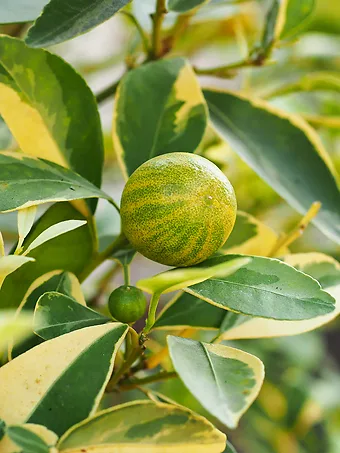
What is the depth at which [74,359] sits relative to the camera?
336 mm

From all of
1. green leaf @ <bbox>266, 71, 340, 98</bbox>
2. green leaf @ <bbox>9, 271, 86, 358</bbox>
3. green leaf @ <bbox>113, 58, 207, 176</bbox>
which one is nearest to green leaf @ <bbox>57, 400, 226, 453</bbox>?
green leaf @ <bbox>9, 271, 86, 358</bbox>

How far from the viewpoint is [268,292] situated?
1.13 ft

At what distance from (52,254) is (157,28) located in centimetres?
23

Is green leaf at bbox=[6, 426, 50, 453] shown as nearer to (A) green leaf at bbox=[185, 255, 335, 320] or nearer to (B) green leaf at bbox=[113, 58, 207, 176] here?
(A) green leaf at bbox=[185, 255, 335, 320]

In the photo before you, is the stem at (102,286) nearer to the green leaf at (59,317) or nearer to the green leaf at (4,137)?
the green leaf at (4,137)

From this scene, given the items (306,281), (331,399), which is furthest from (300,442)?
(306,281)

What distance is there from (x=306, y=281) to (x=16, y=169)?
0.69ft

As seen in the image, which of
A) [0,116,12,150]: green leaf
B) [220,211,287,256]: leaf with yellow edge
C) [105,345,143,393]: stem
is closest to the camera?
[105,345,143,393]: stem

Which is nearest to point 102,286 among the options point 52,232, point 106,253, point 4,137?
point 4,137

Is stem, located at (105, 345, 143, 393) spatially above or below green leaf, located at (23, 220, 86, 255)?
below

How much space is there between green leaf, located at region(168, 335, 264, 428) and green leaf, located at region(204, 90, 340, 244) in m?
0.22

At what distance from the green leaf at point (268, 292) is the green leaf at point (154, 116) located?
148 mm

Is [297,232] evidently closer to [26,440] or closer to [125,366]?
[125,366]

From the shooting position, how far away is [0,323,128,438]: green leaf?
320mm
